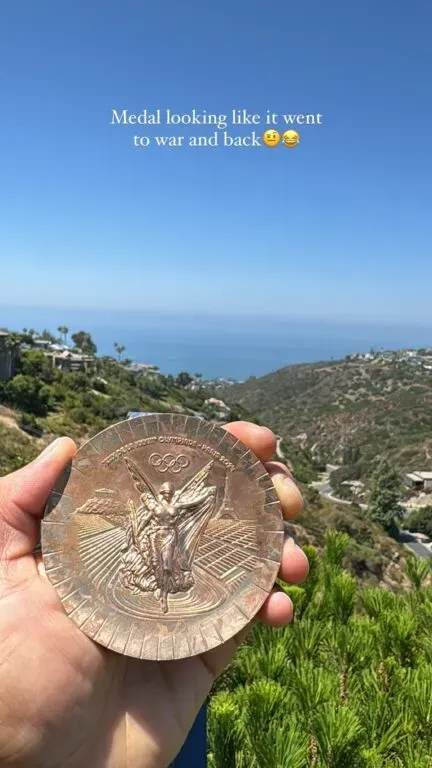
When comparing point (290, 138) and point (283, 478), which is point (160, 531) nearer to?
point (283, 478)

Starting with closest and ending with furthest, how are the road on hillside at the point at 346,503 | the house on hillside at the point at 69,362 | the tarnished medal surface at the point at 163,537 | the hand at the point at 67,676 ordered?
the hand at the point at 67,676 → the tarnished medal surface at the point at 163,537 → the road on hillside at the point at 346,503 → the house on hillside at the point at 69,362

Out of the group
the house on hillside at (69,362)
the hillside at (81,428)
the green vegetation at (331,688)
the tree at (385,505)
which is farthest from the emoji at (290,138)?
the house on hillside at (69,362)

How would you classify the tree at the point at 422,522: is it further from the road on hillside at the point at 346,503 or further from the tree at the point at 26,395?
the tree at the point at 26,395

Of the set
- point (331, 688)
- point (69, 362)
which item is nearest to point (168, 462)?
point (331, 688)

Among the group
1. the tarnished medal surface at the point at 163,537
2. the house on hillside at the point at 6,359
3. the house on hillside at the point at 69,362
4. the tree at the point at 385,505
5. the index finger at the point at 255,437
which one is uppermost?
the index finger at the point at 255,437

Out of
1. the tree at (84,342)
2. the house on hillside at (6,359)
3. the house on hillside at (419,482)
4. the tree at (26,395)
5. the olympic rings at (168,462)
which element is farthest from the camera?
the tree at (84,342)

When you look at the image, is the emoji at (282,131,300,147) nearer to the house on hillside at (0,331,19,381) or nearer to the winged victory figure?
the winged victory figure
